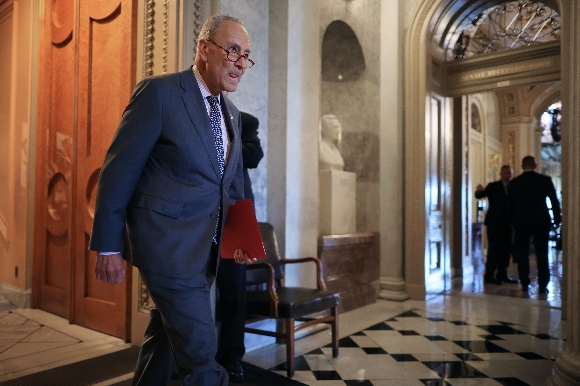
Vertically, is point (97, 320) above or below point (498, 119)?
below

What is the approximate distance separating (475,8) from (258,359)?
15.2ft

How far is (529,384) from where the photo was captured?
2676 mm

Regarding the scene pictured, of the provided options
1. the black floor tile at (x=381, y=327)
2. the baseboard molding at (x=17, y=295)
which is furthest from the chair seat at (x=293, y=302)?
the baseboard molding at (x=17, y=295)

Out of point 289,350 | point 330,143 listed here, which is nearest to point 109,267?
point 289,350

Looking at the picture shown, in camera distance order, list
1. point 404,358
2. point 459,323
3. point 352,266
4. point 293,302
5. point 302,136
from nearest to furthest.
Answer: point 293,302 → point 404,358 → point 302,136 → point 459,323 → point 352,266

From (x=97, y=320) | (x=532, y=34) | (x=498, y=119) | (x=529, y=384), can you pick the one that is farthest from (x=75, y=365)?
(x=498, y=119)

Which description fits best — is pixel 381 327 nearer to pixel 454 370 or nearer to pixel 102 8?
pixel 454 370

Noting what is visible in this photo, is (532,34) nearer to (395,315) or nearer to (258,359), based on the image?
(395,315)

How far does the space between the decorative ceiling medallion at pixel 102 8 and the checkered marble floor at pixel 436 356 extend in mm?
2645

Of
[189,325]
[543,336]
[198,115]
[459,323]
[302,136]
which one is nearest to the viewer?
A: [189,325]

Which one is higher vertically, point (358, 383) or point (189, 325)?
point (189, 325)

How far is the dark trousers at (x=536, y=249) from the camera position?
18.8 ft

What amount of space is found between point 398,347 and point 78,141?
278cm

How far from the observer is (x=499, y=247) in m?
6.33
